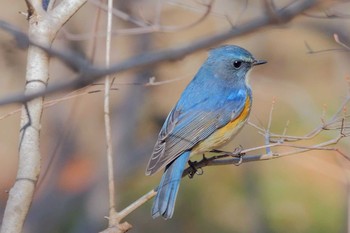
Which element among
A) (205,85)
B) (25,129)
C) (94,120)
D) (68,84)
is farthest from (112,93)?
(68,84)

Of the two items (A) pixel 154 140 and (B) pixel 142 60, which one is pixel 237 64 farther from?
(B) pixel 142 60

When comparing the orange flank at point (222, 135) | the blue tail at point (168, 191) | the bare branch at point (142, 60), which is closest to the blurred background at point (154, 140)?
the orange flank at point (222, 135)

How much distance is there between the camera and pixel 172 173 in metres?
4.06

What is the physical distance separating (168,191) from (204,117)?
798mm

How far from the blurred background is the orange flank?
56.9 inches

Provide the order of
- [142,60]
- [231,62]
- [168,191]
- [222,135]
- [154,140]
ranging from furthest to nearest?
[154,140], [231,62], [222,135], [168,191], [142,60]

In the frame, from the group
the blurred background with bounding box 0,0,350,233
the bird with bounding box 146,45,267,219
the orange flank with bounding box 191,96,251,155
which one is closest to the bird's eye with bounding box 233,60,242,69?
the bird with bounding box 146,45,267,219

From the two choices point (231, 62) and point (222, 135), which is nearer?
point (222, 135)

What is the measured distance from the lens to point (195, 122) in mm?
4512

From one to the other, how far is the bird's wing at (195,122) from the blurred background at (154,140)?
4.28ft

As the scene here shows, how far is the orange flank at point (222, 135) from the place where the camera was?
4.40 meters

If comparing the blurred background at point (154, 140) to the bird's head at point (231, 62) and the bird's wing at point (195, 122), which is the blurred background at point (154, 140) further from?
the bird's wing at point (195, 122)

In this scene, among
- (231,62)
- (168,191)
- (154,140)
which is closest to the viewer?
(168,191)

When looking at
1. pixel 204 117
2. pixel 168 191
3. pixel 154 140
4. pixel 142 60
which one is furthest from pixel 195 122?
pixel 142 60
